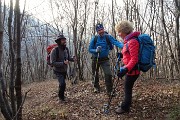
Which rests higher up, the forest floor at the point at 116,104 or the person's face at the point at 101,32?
the person's face at the point at 101,32

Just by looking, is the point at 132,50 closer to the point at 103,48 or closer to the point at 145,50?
the point at 145,50

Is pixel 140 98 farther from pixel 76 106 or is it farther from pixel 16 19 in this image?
pixel 16 19

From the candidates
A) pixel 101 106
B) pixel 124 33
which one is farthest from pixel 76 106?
pixel 124 33

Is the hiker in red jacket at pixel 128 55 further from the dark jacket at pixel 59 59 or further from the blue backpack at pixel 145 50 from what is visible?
the dark jacket at pixel 59 59

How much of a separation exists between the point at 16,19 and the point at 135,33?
7.69 feet

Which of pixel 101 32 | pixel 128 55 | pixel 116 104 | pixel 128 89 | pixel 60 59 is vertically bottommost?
pixel 116 104

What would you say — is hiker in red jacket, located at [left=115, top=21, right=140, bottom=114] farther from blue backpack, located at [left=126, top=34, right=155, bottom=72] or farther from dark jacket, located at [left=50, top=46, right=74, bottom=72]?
dark jacket, located at [left=50, top=46, right=74, bottom=72]

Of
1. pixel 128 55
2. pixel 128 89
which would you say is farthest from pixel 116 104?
pixel 128 55

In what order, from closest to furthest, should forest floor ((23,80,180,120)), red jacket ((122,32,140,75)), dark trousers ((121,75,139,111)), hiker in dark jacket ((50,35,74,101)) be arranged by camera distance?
red jacket ((122,32,140,75)) < dark trousers ((121,75,139,111)) < forest floor ((23,80,180,120)) < hiker in dark jacket ((50,35,74,101))

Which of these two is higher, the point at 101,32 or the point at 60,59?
the point at 101,32

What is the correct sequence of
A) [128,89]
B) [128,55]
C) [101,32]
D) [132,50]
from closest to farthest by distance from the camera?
1. [132,50]
2. [128,55]
3. [128,89]
4. [101,32]

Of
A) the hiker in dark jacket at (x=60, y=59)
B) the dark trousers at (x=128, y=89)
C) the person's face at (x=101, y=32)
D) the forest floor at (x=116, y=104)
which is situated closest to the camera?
the dark trousers at (x=128, y=89)

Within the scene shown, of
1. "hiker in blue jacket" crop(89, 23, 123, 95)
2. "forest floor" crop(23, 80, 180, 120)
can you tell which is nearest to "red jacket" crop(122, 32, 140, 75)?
"forest floor" crop(23, 80, 180, 120)

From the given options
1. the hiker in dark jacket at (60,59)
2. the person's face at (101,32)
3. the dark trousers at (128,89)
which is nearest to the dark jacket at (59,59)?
the hiker in dark jacket at (60,59)
